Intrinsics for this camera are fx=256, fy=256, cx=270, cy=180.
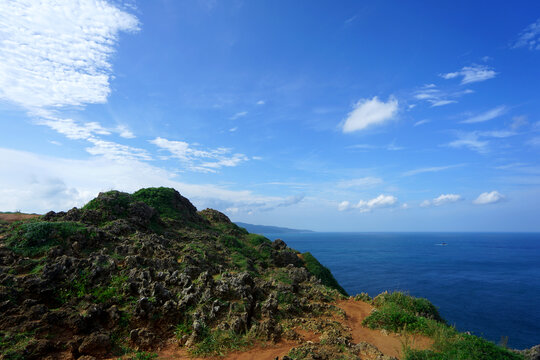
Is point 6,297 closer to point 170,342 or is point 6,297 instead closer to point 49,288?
point 49,288

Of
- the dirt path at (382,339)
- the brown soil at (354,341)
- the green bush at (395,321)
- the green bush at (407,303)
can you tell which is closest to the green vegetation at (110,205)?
the brown soil at (354,341)

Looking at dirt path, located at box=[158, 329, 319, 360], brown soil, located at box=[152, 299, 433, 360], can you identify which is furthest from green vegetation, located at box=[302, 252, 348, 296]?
dirt path, located at box=[158, 329, 319, 360]

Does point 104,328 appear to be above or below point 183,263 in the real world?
below

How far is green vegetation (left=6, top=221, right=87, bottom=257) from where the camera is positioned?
41.9ft

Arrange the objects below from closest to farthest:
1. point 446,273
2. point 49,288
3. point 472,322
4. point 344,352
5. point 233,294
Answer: point 344,352 → point 49,288 → point 233,294 → point 472,322 → point 446,273

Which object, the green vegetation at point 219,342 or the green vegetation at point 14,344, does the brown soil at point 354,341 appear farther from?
the green vegetation at point 14,344

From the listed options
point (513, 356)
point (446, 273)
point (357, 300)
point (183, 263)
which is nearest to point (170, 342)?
point (183, 263)

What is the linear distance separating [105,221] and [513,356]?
22843 mm

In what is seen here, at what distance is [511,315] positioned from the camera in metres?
43.6

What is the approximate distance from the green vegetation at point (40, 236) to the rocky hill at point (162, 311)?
43 mm

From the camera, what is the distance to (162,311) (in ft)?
33.0

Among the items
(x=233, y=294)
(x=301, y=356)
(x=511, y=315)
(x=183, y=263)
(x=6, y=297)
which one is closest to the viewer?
(x=301, y=356)

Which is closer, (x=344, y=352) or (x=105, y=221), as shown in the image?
(x=344, y=352)

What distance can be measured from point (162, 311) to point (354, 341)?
7.60 meters
